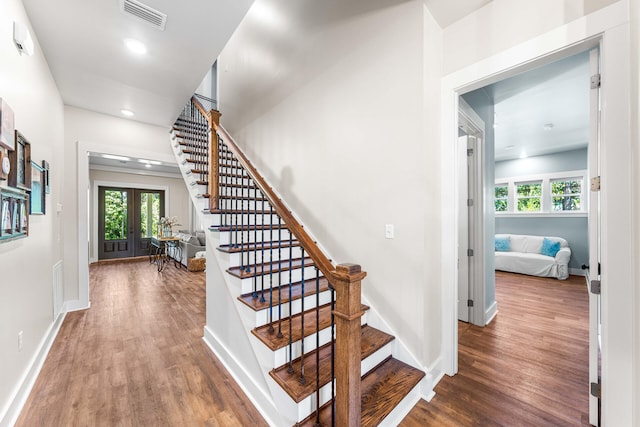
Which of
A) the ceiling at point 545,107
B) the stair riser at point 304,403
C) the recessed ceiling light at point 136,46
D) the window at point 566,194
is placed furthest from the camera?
the window at point 566,194

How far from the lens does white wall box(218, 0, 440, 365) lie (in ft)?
6.38

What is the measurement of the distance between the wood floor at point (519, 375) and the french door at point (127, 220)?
8.71 metres

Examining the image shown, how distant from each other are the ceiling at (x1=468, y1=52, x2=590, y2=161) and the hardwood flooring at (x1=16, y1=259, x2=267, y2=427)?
405cm

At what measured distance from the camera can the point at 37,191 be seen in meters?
2.24

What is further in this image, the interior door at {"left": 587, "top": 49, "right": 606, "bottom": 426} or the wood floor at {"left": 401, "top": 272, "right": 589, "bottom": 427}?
the wood floor at {"left": 401, "top": 272, "right": 589, "bottom": 427}

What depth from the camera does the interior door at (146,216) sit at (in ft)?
26.0

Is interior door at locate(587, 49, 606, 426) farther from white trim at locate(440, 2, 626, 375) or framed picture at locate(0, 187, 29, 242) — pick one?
framed picture at locate(0, 187, 29, 242)

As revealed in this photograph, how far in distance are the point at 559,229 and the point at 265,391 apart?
7.42 metres

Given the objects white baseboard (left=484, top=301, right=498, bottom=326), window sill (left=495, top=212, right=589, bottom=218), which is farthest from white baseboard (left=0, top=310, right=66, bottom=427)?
window sill (left=495, top=212, right=589, bottom=218)

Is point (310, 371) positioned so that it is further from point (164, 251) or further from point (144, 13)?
point (164, 251)

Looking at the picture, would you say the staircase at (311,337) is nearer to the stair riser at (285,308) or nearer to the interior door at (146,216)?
the stair riser at (285,308)

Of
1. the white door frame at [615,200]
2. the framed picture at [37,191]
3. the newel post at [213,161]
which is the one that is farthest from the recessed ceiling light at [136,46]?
the white door frame at [615,200]

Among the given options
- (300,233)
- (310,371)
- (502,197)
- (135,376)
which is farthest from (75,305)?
(502,197)

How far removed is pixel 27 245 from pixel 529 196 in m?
8.97
